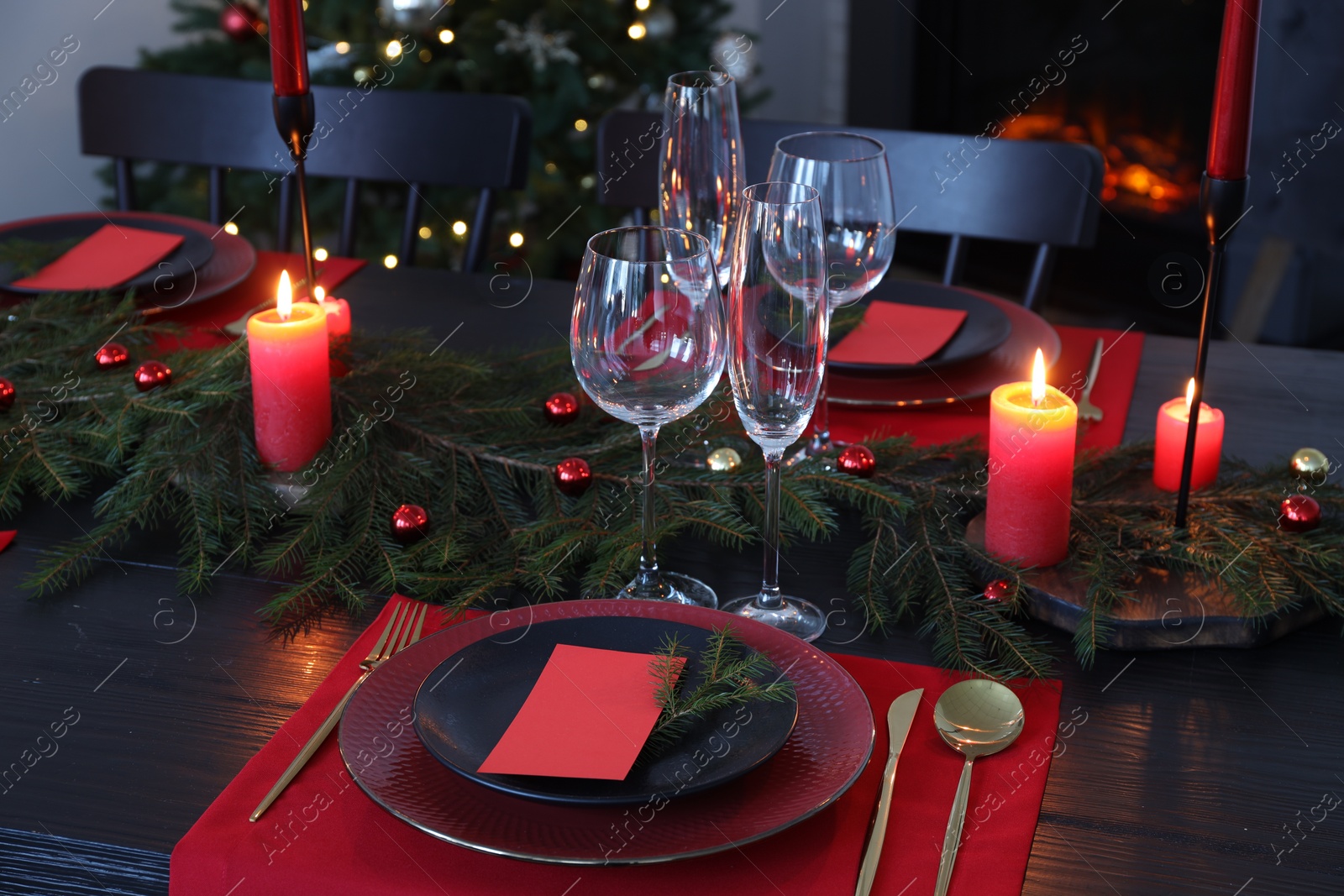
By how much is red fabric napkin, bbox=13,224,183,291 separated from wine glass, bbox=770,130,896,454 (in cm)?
70

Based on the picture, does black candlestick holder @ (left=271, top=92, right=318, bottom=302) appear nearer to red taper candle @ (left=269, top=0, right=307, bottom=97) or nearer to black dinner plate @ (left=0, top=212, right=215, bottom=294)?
red taper candle @ (left=269, top=0, right=307, bottom=97)

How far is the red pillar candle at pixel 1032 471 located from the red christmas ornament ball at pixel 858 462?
0.38ft

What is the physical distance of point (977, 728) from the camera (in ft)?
2.10

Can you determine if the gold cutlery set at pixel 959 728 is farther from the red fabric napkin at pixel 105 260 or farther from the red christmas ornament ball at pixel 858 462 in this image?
the red fabric napkin at pixel 105 260

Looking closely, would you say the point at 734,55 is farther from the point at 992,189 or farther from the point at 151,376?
the point at 151,376

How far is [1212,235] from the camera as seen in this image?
29.3 inches

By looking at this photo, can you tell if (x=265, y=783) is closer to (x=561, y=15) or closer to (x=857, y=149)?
(x=857, y=149)

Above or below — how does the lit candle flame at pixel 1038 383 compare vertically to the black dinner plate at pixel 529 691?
above

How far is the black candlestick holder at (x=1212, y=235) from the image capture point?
2.40ft

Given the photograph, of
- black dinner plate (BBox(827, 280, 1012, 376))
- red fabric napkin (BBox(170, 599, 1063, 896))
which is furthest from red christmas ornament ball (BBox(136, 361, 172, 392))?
black dinner plate (BBox(827, 280, 1012, 376))

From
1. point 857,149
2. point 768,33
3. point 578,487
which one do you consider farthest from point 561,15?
point 578,487

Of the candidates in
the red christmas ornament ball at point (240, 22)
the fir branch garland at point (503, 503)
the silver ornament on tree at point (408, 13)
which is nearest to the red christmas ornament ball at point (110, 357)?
the fir branch garland at point (503, 503)

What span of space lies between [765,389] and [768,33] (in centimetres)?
327

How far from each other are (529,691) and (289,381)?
1.22 feet
